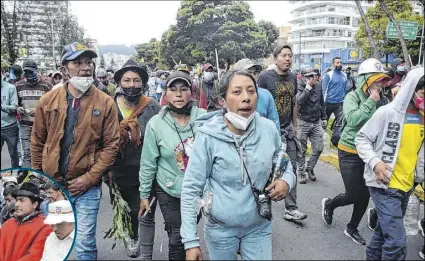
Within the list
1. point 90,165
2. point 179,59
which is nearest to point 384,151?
point 90,165

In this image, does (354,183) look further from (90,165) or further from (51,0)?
(51,0)

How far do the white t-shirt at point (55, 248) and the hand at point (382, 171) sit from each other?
1.64 metres

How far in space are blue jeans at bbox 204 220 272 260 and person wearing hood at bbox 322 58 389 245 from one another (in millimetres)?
1585

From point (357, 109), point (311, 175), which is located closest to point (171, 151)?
point (357, 109)

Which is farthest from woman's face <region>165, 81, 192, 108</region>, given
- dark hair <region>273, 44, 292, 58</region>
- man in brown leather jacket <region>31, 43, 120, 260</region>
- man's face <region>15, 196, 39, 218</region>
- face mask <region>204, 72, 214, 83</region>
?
face mask <region>204, 72, 214, 83</region>

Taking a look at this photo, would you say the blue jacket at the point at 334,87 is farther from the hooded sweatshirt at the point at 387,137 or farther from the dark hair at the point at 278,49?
the hooded sweatshirt at the point at 387,137

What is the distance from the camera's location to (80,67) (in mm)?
2838

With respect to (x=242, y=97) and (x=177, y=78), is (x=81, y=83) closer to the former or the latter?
(x=177, y=78)

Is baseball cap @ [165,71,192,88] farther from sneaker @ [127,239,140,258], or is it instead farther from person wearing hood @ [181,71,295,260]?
sneaker @ [127,239,140,258]

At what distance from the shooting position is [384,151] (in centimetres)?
221

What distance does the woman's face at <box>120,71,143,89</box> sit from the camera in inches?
130

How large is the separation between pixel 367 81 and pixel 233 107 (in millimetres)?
1703

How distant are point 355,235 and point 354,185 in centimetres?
45

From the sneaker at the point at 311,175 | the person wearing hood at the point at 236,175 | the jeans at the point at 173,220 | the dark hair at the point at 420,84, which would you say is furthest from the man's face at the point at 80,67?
the sneaker at the point at 311,175
